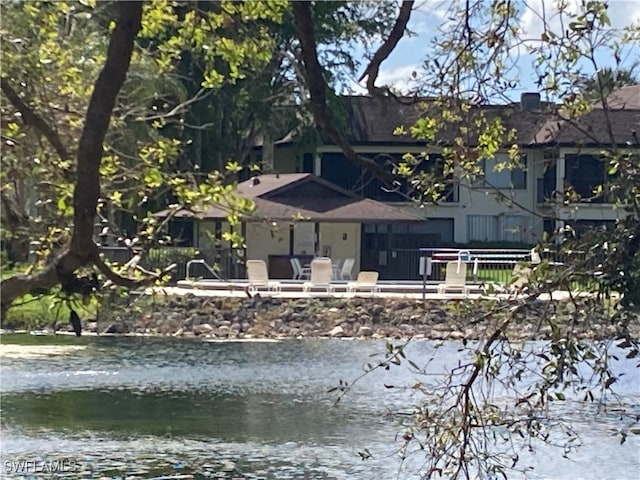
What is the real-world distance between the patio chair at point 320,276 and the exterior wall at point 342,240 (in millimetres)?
4722

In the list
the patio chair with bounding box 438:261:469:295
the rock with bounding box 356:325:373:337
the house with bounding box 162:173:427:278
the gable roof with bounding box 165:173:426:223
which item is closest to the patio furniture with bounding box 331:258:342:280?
the house with bounding box 162:173:427:278

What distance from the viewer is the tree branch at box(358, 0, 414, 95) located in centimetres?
546

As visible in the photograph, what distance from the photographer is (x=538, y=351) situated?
5.15 meters

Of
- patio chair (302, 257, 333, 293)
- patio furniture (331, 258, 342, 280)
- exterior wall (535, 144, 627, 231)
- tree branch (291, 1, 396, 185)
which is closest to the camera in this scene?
exterior wall (535, 144, 627, 231)

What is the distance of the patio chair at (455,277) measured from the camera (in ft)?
95.7

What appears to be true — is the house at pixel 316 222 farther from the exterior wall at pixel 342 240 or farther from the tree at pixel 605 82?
the tree at pixel 605 82

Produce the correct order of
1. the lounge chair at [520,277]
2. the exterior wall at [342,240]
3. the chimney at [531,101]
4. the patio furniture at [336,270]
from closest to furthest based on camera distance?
the lounge chair at [520,277] < the chimney at [531,101] < the patio furniture at [336,270] < the exterior wall at [342,240]

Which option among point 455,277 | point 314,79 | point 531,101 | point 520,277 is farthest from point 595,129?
point 455,277

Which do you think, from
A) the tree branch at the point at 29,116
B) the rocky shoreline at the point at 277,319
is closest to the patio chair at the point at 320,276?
the rocky shoreline at the point at 277,319

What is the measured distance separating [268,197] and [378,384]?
13.8 m

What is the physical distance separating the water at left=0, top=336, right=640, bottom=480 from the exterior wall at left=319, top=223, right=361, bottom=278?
33.8 ft

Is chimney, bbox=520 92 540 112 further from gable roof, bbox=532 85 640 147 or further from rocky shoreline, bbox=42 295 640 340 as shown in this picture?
rocky shoreline, bbox=42 295 640 340

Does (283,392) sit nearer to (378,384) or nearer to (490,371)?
(378,384)

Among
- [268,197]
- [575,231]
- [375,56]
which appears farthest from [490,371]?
[268,197]
